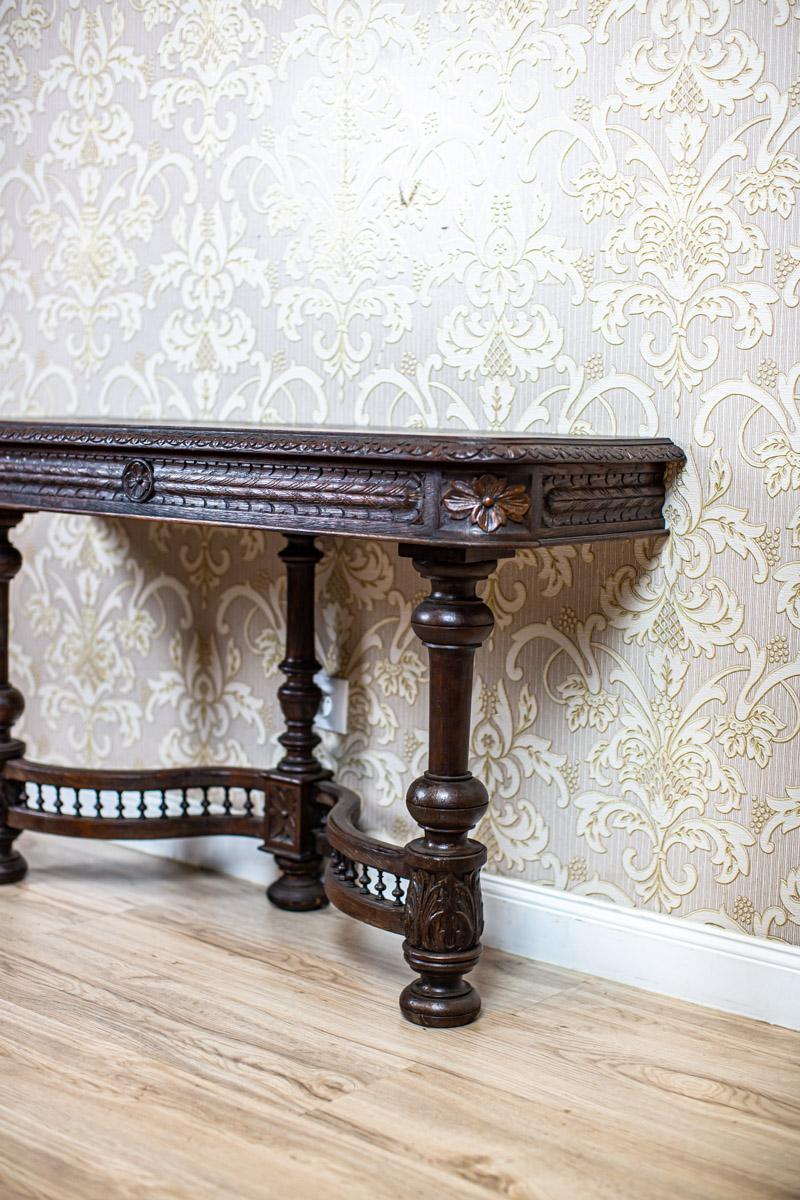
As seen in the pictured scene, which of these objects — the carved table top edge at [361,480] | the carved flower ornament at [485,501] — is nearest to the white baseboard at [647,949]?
the carved table top edge at [361,480]

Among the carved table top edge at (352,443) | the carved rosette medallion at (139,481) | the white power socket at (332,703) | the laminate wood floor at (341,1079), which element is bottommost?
the laminate wood floor at (341,1079)

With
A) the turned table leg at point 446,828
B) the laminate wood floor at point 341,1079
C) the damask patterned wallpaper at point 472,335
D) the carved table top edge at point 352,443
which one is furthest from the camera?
the damask patterned wallpaper at point 472,335

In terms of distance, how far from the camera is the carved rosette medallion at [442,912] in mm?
1753

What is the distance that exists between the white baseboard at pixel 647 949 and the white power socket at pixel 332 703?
38 centimetres

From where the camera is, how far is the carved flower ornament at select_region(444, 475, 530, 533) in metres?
1.58

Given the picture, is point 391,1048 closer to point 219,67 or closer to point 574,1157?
point 574,1157

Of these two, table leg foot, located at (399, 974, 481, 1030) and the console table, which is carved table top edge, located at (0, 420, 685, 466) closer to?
the console table

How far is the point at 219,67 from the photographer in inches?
92.7

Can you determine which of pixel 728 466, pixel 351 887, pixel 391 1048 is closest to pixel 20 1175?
pixel 391 1048

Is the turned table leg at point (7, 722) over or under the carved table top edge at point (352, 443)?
under

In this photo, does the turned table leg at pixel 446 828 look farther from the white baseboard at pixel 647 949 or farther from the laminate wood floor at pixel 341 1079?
the white baseboard at pixel 647 949

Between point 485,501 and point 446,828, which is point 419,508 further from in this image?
point 446,828

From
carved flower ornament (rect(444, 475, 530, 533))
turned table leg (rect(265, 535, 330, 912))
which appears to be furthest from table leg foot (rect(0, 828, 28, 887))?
carved flower ornament (rect(444, 475, 530, 533))

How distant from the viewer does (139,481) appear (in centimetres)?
192
